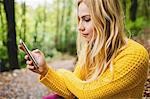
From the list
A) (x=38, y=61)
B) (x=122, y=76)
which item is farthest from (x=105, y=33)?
(x=38, y=61)

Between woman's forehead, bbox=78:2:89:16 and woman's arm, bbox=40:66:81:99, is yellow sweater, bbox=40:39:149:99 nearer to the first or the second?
woman's arm, bbox=40:66:81:99

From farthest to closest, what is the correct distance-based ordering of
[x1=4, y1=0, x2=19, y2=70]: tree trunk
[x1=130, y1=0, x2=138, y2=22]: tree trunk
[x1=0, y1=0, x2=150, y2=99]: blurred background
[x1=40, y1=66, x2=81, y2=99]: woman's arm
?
[x1=130, y1=0, x2=138, y2=22]: tree trunk → [x1=4, y1=0, x2=19, y2=70]: tree trunk → [x1=0, y1=0, x2=150, y2=99]: blurred background → [x1=40, y1=66, x2=81, y2=99]: woman's arm

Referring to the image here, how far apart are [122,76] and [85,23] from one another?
394 millimetres

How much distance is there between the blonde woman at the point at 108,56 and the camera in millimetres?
2498

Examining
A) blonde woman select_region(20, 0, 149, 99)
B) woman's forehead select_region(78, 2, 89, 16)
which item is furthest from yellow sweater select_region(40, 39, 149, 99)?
Result: woman's forehead select_region(78, 2, 89, 16)

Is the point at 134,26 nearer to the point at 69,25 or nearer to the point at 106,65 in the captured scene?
the point at 69,25

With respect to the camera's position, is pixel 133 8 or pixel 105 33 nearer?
pixel 105 33

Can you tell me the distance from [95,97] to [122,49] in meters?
0.34

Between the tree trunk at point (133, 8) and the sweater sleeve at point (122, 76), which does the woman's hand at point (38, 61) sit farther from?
the tree trunk at point (133, 8)

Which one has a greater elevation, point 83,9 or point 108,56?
point 83,9

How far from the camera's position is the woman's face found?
255 centimetres

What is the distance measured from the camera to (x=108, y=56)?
261 cm

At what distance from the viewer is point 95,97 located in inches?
102

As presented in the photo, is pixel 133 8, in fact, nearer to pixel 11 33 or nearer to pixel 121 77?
pixel 11 33
